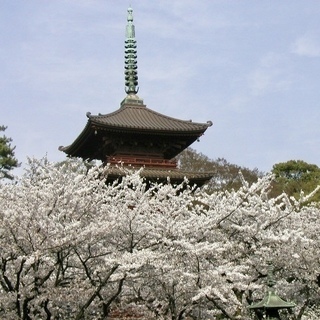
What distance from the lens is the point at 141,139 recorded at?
26672 millimetres

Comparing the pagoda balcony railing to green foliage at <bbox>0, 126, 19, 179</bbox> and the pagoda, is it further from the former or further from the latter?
green foliage at <bbox>0, 126, 19, 179</bbox>

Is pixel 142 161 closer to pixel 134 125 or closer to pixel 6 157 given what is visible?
pixel 134 125

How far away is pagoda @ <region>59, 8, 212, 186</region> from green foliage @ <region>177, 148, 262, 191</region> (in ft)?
53.9

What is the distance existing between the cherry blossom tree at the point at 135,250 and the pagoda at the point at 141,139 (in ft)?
29.2

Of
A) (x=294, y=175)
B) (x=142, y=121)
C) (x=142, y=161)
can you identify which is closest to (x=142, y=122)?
(x=142, y=121)

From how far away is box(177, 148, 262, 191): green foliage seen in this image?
146 feet

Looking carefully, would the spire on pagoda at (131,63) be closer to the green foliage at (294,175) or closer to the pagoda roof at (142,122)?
the pagoda roof at (142,122)

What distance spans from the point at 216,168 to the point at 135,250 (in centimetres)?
3098

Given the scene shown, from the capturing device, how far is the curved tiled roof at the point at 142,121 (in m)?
25.6

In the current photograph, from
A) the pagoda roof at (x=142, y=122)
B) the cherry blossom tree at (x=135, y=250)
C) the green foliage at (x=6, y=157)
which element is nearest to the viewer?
the cherry blossom tree at (x=135, y=250)

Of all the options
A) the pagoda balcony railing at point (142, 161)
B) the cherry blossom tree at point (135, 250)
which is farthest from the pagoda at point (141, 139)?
the cherry blossom tree at point (135, 250)

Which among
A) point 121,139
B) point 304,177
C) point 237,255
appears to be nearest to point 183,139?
point 121,139

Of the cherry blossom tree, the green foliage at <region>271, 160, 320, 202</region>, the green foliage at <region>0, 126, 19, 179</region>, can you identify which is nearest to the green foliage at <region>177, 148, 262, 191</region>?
the green foliage at <region>271, 160, 320, 202</region>

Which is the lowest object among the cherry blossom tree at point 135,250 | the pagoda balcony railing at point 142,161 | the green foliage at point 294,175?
the cherry blossom tree at point 135,250
